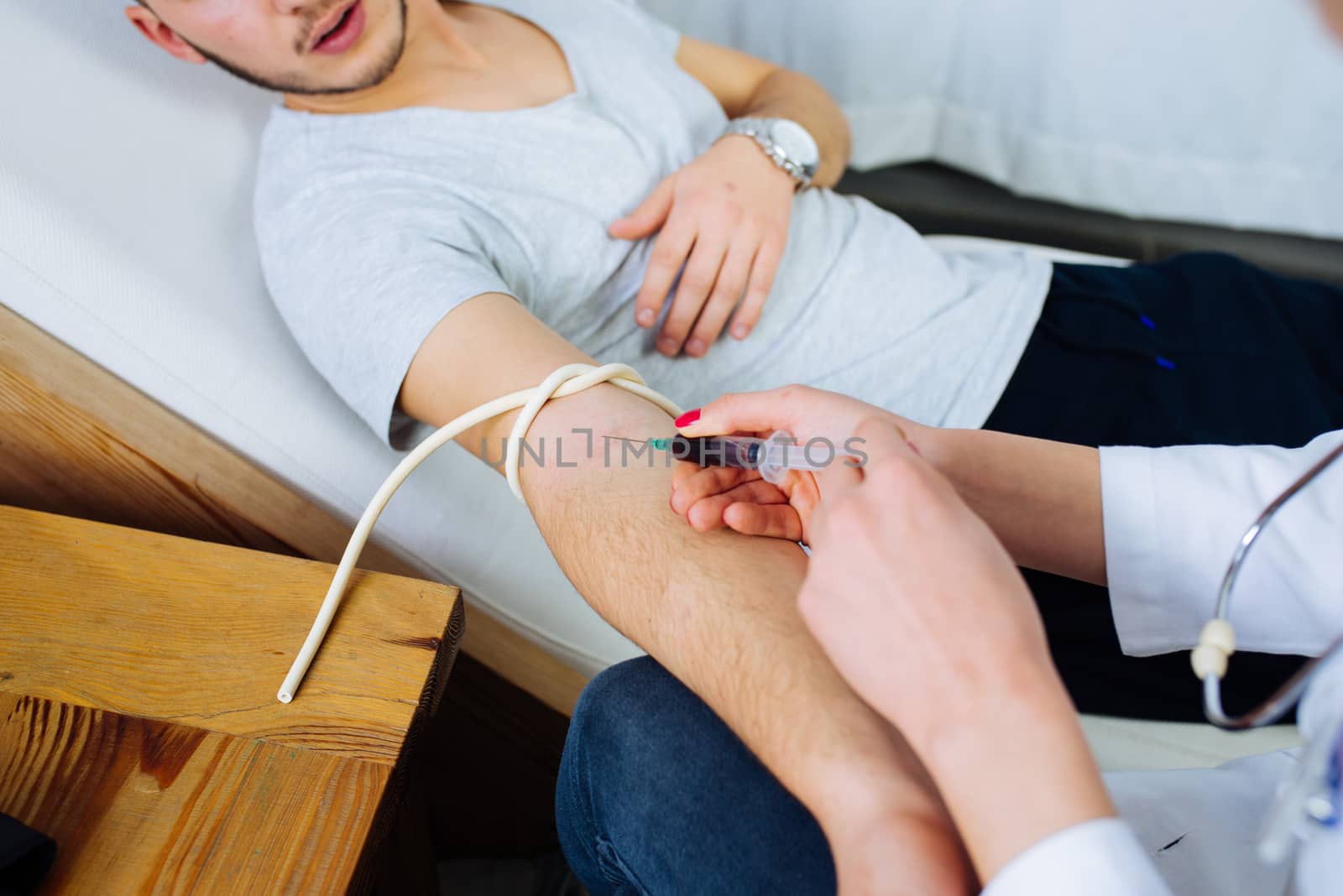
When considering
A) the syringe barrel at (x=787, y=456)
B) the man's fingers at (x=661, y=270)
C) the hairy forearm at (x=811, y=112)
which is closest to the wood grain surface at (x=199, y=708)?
the syringe barrel at (x=787, y=456)

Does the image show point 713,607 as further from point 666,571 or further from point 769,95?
point 769,95

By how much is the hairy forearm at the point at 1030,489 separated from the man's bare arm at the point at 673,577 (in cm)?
15

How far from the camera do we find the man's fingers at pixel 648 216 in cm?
93

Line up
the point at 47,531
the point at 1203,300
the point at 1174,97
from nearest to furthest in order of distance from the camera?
the point at 47,531, the point at 1203,300, the point at 1174,97

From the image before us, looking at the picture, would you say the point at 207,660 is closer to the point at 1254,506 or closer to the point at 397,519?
the point at 397,519

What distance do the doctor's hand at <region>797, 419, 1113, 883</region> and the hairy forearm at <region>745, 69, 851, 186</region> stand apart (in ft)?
2.56

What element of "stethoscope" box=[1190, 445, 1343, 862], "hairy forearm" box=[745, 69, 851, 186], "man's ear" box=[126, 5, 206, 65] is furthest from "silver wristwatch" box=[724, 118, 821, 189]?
"stethoscope" box=[1190, 445, 1343, 862]

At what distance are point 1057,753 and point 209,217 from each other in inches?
36.0

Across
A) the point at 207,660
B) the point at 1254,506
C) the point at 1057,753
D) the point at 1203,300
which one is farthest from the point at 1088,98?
the point at 207,660

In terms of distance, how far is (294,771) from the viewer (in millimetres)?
572

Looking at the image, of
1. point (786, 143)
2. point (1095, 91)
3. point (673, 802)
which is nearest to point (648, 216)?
point (786, 143)

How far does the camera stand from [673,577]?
60 cm

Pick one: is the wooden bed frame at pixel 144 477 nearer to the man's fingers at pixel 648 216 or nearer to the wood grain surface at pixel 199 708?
the wood grain surface at pixel 199 708

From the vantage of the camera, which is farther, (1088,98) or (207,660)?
(1088,98)
